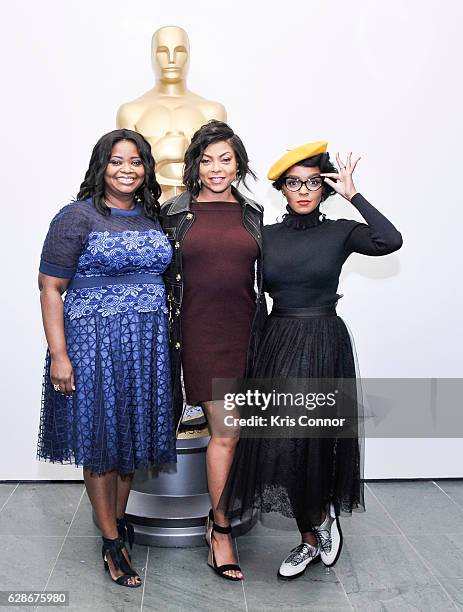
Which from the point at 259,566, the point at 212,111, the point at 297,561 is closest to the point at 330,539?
the point at 297,561

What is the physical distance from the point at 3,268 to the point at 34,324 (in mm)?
300

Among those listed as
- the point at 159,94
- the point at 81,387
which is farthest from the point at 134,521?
the point at 159,94

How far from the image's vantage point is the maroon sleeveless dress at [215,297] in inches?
93.1

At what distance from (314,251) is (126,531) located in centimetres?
121

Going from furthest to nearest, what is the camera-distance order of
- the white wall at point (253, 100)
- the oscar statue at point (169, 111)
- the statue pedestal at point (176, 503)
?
the white wall at point (253, 100), the oscar statue at point (169, 111), the statue pedestal at point (176, 503)

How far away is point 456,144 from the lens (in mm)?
3480

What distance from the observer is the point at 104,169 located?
2.32 m

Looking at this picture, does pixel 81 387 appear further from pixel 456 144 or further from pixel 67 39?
pixel 456 144

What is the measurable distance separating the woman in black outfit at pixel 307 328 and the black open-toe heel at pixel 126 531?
0.45m

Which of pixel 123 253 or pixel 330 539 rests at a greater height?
pixel 123 253

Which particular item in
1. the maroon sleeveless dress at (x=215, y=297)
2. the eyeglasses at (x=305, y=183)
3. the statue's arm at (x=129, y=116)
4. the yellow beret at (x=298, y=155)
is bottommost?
the maroon sleeveless dress at (x=215, y=297)

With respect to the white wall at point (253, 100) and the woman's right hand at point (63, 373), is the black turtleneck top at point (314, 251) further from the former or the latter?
the white wall at point (253, 100)

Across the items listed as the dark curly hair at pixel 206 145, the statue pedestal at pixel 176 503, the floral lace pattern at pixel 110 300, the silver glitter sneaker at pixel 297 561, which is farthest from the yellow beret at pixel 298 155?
the silver glitter sneaker at pixel 297 561

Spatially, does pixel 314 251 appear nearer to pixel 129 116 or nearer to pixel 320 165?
pixel 320 165
